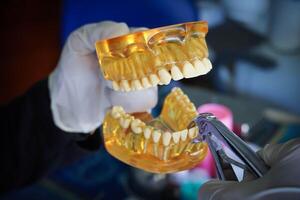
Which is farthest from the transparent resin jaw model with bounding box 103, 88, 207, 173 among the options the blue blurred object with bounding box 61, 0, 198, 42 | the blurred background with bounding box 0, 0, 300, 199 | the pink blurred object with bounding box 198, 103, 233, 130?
the blue blurred object with bounding box 61, 0, 198, 42

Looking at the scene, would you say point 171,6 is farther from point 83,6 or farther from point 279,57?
point 279,57

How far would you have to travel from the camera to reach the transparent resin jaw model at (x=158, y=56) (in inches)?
17.7

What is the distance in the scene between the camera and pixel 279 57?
5.18 ft

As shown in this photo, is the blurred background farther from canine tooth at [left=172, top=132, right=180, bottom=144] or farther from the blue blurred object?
canine tooth at [left=172, top=132, right=180, bottom=144]

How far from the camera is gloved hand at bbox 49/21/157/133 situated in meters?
0.65

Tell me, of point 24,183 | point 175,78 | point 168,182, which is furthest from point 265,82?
point 175,78

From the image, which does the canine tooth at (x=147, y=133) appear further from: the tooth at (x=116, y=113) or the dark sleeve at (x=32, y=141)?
the dark sleeve at (x=32, y=141)

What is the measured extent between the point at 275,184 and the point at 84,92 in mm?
508

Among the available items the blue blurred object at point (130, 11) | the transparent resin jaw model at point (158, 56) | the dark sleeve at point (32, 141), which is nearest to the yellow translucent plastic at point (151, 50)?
the transparent resin jaw model at point (158, 56)

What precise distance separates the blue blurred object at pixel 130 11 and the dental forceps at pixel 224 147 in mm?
749

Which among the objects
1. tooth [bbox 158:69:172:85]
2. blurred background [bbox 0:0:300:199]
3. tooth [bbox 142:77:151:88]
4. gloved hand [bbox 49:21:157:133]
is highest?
tooth [bbox 158:69:172:85]

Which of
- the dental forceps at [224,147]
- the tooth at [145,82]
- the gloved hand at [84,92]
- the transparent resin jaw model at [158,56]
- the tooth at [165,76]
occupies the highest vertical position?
the transparent resin jaw model at [158,56]

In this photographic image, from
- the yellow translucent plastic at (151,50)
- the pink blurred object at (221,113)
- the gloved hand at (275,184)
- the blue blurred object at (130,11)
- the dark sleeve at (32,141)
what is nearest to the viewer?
the gloved hand at (275,184)

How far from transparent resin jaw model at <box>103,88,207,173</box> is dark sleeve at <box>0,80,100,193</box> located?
0.21 metres
